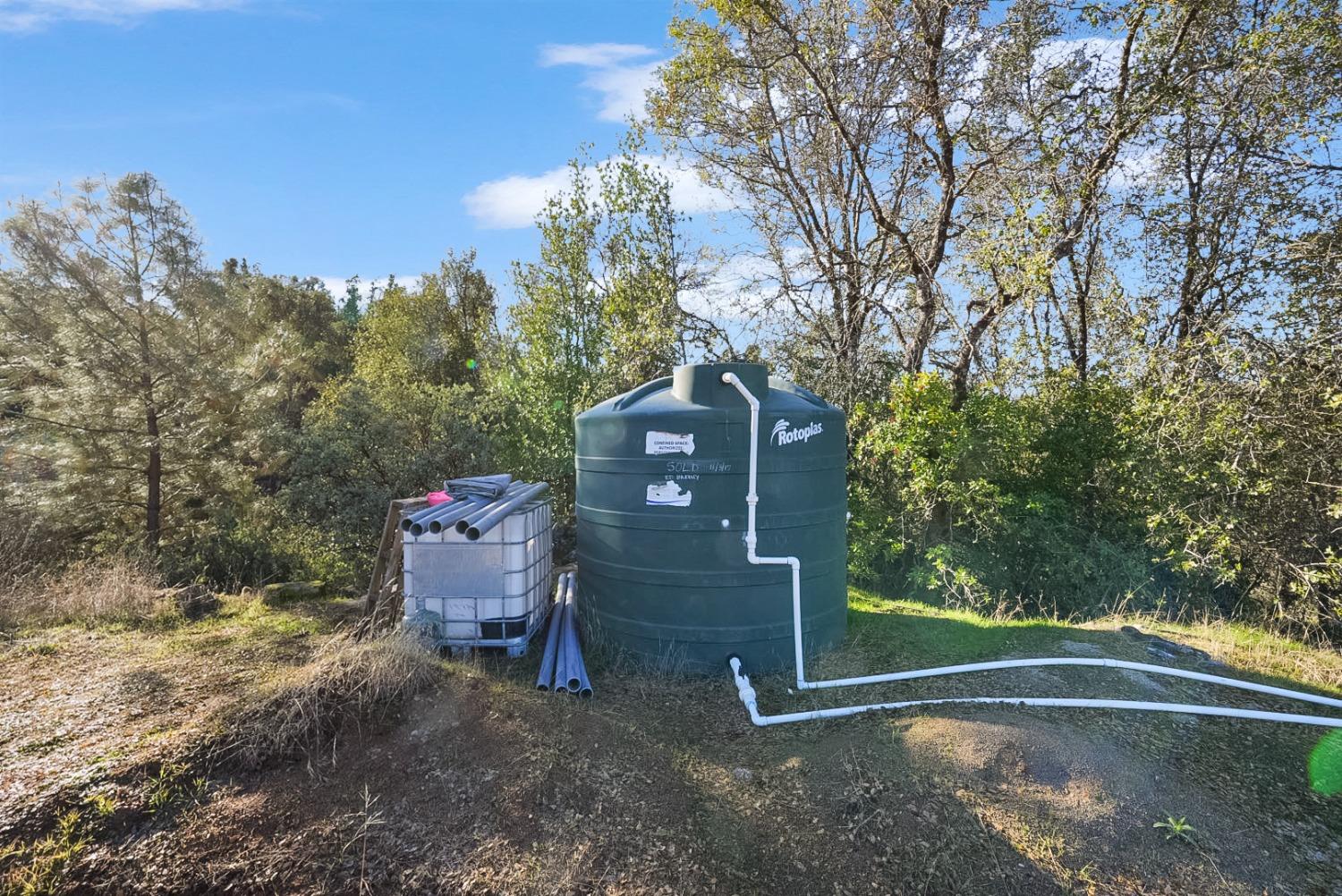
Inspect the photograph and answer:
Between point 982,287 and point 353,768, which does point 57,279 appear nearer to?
point 353,768

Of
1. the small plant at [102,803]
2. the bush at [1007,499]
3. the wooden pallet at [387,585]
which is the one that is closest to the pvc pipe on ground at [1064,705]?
the wooden pallet at [387,585]

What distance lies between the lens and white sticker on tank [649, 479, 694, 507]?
467 centimetres

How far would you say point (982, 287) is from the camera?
27.1 feet

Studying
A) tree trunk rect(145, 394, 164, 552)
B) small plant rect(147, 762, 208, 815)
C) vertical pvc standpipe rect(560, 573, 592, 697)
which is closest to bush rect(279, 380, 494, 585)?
tree trunk rect(145, 394, 164, 552)

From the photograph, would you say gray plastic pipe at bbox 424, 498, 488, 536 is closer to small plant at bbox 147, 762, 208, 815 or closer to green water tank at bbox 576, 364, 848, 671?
green water tank at bbox 576, 364, 848, 671

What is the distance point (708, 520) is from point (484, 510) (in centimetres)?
153

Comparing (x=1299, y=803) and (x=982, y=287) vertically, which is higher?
(x=982, y=287)

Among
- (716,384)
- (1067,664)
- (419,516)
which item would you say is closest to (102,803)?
(419,516)

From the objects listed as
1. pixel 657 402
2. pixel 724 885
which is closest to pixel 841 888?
pixel 724 885

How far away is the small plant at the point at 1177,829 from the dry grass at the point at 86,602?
7.28 meters

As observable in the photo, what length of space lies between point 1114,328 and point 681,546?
631 cm

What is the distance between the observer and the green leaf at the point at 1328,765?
3.41 metres

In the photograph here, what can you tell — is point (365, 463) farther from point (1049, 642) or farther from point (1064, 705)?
point (1064, 705)

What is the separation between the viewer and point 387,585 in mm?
5340
